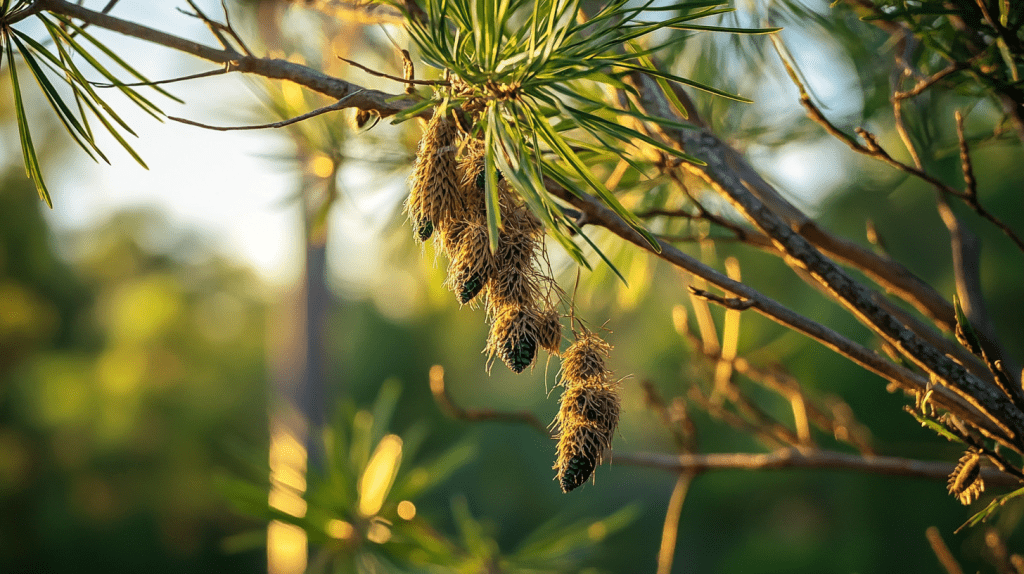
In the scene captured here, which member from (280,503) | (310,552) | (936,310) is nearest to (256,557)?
(310,552)

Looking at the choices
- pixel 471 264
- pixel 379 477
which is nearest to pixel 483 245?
pixel 471 264

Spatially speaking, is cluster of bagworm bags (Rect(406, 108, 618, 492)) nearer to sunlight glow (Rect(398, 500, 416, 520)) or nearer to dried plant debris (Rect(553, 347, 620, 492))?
dried plant debris (Rect(553, 347, 620, 492))

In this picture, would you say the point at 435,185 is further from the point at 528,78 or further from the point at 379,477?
the point at 379,477

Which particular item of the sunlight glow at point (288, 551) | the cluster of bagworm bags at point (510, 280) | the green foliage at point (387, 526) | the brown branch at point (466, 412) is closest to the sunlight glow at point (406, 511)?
the green foliage at point (387, 526)

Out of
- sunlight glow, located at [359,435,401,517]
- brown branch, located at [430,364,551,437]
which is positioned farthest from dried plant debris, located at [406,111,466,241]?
sunlight glow, located at [359,435,401,517]

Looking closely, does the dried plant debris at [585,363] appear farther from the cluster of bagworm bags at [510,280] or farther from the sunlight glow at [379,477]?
the sunlight glow at [379,477]

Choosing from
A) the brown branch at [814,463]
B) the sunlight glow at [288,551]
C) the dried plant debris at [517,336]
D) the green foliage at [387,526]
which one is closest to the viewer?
the dried plant debris at [517,336]
